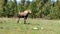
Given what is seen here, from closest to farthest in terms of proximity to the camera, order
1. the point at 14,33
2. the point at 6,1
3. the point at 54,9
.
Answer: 1. the point at 14,33
2. the point at 54,9
3. the point at 6,1

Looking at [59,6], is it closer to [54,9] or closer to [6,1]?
[54,9]

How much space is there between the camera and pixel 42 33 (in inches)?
555

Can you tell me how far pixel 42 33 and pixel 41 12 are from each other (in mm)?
36381

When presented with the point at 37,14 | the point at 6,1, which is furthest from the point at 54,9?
the point at 6,1

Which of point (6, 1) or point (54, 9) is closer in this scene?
point (54, 9)

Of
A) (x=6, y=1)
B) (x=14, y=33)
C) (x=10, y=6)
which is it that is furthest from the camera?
(x=6, y=1)

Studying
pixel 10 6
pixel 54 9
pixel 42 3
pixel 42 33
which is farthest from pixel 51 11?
pixel 42 33

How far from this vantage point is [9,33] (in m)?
13.6

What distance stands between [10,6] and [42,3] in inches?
320

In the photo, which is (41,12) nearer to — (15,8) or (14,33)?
(15,8)

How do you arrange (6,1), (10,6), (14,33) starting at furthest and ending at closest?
(6,1), (10,6), (14,33)

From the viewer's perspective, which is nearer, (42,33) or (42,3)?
(42,33)

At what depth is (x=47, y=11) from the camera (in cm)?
5022

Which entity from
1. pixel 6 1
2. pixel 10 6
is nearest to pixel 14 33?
pixel 10 6
